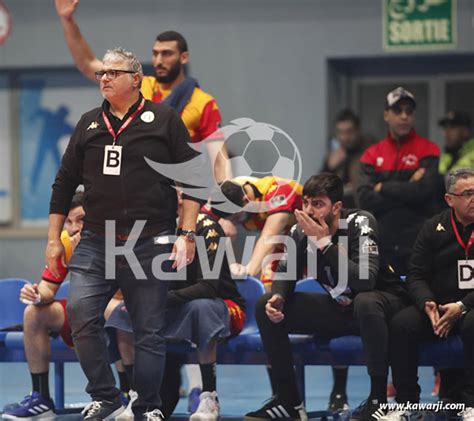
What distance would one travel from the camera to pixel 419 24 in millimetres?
9742

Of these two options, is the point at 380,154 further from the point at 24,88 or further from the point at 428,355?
the point at 24,88

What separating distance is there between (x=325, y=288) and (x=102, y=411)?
132cm

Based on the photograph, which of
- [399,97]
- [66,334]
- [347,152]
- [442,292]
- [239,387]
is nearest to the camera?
[442,292]

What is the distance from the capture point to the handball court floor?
261 inches

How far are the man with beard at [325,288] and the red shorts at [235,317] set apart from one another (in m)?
0.30

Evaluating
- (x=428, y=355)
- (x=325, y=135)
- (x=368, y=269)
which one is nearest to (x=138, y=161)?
(x=368, y=269)

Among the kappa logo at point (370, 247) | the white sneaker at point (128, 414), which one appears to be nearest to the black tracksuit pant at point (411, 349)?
the kappa logo at point (370, 247)

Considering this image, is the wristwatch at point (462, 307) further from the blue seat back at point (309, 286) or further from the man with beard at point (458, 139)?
the man with beard at point (458, 139)

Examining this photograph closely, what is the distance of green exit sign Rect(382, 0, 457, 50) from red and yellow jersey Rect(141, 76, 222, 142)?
143 inches

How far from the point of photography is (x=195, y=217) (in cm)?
550

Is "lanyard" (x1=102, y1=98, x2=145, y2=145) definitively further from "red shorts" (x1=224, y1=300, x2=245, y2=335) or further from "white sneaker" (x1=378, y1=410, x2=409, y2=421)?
"white sneaker" (x1=378, y1=410, x2=409, y2=421)

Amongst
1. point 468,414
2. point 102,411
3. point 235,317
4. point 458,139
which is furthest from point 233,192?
point 458,139

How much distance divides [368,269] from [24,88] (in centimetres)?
603

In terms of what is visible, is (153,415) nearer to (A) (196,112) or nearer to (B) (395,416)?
(B) (395,416)
